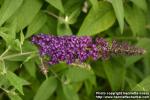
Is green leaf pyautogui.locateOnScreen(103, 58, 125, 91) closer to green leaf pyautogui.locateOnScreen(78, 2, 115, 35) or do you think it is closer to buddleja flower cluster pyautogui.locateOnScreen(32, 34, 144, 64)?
green leaf pyautogui.locateOnScreen(78, 2, 115, 35)

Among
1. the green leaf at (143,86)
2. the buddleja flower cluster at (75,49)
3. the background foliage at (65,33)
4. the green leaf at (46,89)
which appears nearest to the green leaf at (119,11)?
the background foliage at (65,33)

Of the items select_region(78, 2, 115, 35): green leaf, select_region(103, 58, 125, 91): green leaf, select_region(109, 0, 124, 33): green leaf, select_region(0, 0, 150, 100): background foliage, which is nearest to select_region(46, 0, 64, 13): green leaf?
select_region(0, 0, 150, 100): background foliage

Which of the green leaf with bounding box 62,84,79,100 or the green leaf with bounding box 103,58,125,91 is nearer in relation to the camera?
the green leaf with bounding box 62,84,79,100

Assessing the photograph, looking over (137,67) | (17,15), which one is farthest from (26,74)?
(137,67)

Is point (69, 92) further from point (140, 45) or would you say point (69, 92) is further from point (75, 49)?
point (140, 45)

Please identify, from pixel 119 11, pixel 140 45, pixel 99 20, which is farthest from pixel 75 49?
pixel 140 45

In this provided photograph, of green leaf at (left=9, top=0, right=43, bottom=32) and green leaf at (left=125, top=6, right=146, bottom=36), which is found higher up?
green leaf at (left=9, top=0, right=43, bottom=32)
